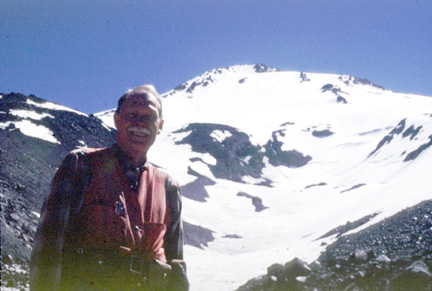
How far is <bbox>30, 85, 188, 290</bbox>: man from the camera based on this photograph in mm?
2701

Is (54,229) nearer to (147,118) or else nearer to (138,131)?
(138,131)

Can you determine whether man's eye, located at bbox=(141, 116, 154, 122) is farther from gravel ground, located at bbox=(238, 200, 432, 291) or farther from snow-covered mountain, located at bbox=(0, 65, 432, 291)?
snow-covered mountain, located at bbox=(0, 65, 432, 291)

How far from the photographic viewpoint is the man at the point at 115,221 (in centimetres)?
270

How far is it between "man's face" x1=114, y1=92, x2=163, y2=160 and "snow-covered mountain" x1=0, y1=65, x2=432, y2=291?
19877mm

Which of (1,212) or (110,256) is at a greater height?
(1,212)

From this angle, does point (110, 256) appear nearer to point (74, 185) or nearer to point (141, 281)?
point (141, 281)

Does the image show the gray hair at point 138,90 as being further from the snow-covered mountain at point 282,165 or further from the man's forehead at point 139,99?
the snow-covered mountain at point 282,165

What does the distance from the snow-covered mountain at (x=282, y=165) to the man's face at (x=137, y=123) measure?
19877 mm

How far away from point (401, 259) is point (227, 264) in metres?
19.5

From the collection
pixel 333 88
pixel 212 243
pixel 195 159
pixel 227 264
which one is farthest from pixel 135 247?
pixel 333 88

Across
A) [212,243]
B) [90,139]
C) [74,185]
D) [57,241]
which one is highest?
[90,139]

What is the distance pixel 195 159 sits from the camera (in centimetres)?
8150

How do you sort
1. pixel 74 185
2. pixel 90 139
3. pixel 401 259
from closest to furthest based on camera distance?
pixel 74 185, pixel 401 259, pixel 90 139

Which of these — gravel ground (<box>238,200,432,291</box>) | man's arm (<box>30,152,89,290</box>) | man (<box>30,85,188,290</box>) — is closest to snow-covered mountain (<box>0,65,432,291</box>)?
gravel ground (<box>238,200,432,291</box>)
